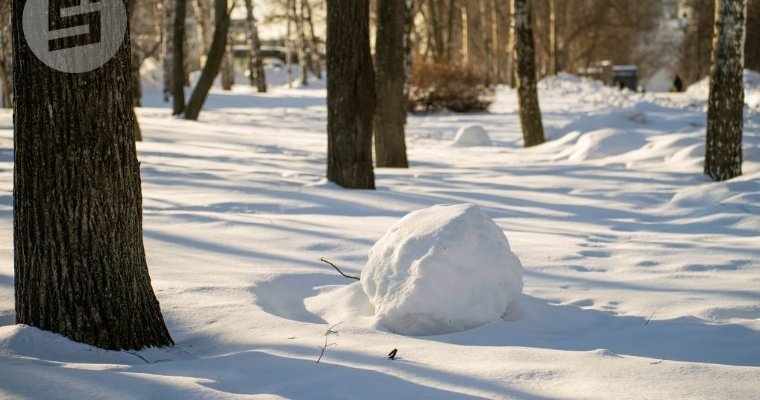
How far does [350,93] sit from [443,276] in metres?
4.35

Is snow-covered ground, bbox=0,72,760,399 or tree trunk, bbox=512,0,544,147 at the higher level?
tree trunk, bbox=512,0,544,147

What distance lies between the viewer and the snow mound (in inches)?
435

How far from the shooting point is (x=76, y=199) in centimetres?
297

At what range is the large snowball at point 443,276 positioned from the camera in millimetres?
3465

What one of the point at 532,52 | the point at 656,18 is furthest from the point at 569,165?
the point at 656,18

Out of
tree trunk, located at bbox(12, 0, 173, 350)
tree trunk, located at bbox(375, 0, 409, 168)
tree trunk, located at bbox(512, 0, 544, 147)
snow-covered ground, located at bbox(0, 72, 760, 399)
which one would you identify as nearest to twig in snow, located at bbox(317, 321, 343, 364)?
snow-covered ground, located at bbox(0, 72, 760, 399)

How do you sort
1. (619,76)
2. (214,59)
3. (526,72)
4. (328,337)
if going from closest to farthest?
(328,337), (526,72), (214,59), (619,76)

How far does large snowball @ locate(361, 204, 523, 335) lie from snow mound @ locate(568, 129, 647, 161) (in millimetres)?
7773

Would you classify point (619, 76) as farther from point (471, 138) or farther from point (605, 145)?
point (605, 145)

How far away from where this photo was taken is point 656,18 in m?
51.4

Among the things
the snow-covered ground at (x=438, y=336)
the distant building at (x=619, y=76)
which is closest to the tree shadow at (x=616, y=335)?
the snow-covered ground at (x=438, y=336)

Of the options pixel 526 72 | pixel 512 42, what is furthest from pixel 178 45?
pixel 512 42

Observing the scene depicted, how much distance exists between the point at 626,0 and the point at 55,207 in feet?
144

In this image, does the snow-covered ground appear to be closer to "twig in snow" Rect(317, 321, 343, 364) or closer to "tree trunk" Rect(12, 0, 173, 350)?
"twig in snow" Rect(317, 321, 343, 364)
